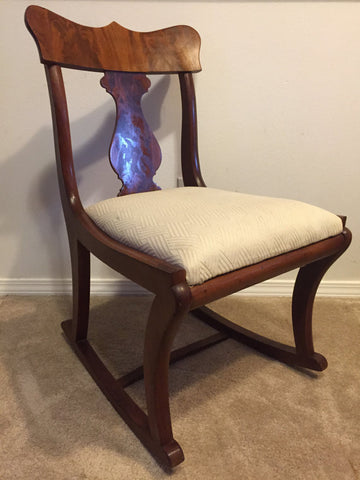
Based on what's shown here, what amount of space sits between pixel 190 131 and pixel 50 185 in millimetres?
504

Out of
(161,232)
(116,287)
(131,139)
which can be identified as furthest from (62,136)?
(116,287)

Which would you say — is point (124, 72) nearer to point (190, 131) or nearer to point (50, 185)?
A: point (190, 131)

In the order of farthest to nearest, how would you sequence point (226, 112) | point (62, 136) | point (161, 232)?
point (226, 112) < point (62, 136) < point (161, 232)

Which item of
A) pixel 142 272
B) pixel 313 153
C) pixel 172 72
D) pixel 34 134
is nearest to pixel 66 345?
pixel 142 272

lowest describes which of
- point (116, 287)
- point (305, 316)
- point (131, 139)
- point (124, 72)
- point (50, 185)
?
point (116, 287)

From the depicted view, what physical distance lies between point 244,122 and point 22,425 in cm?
100

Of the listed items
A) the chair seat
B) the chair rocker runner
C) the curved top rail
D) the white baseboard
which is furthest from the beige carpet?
the curved top rail

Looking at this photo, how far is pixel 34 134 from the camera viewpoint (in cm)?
107

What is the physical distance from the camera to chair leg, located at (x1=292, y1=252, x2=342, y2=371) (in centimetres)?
79

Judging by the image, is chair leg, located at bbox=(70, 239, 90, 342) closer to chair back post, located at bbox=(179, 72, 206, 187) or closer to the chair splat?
the chair splat

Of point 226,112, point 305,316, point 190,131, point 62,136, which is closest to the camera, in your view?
point 62,136

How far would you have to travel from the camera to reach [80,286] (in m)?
0.83

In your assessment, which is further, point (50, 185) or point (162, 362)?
point (50, 185)

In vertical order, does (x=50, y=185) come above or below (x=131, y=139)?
below
